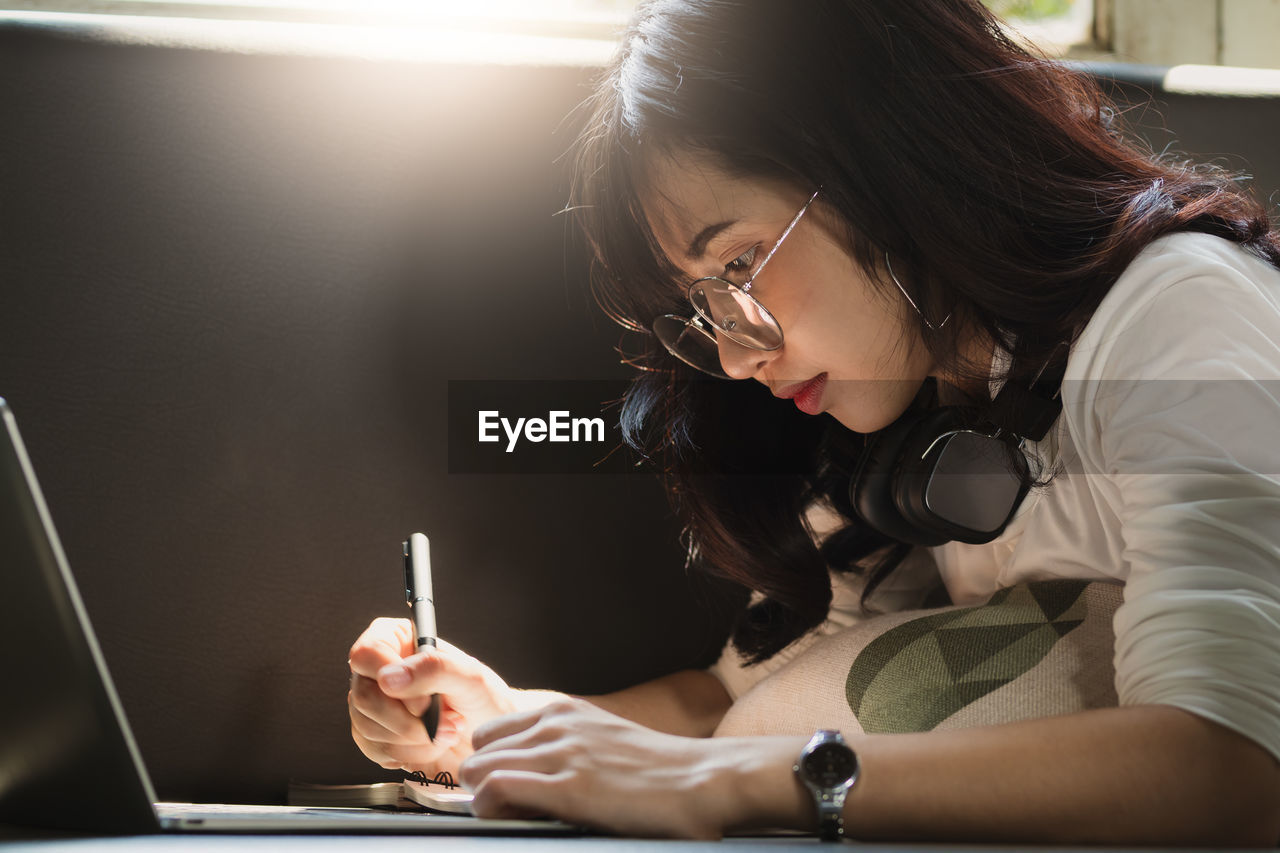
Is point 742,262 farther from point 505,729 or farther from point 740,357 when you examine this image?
point 505,729

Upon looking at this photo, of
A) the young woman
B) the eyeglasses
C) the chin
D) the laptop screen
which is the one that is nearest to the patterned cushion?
the young woman

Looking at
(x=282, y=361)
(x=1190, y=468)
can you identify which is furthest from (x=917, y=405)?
(x=282, y=361)

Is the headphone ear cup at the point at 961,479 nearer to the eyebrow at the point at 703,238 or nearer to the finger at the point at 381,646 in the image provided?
the eyebrow at the point at 703,238

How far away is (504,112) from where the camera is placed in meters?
1.19

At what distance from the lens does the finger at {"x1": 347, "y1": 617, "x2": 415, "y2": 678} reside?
0.94 metres

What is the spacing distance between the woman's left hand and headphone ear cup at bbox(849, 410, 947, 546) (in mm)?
384

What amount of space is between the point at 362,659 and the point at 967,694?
52 cm

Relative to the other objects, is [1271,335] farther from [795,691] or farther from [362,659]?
[362,659]

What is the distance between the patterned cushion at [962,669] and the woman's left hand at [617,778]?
26 cm

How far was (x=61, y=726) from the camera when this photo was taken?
0.56 metres

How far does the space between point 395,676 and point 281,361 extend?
0.41 m

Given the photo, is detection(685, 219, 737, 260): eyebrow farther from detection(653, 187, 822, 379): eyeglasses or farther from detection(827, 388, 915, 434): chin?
detection(827, 388, 915, 434): chin

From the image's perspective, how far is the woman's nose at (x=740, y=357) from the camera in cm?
95

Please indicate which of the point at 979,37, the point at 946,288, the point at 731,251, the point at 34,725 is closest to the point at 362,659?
the point at 34,725
